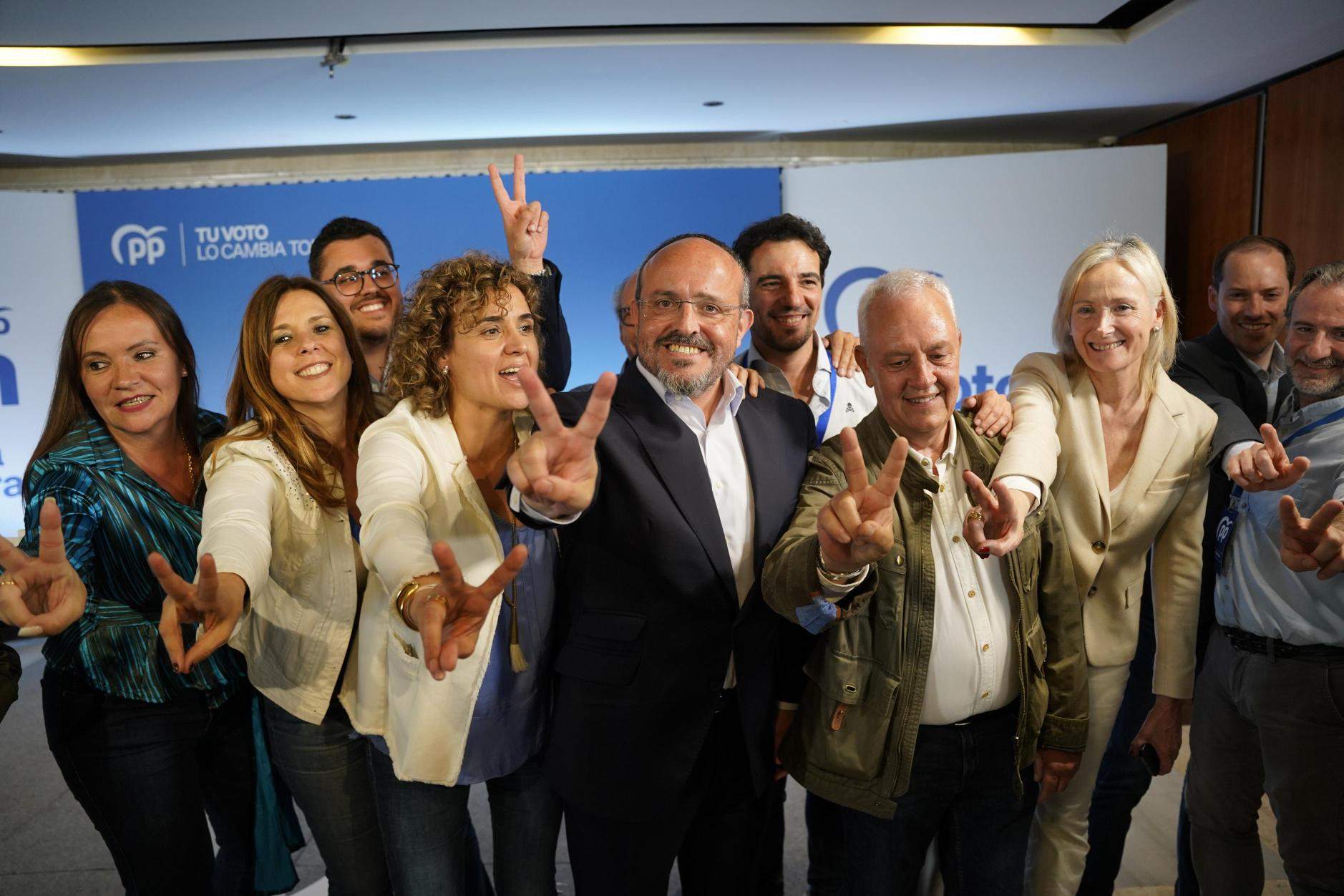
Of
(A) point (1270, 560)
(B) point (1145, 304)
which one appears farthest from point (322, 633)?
(A) point (1270, 560)

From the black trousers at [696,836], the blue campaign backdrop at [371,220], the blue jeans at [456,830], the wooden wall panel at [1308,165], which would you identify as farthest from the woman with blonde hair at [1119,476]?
the blue campaign backdrop at [371,220]

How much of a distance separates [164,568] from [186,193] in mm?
5534

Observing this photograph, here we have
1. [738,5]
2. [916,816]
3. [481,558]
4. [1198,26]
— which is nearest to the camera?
[481,558]

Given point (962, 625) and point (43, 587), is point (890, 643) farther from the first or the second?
point (43, 587)

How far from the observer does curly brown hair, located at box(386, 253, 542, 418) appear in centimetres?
177

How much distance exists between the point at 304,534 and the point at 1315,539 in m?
1.94

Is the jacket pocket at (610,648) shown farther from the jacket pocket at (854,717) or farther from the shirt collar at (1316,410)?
the shirt collar at (1316,410)

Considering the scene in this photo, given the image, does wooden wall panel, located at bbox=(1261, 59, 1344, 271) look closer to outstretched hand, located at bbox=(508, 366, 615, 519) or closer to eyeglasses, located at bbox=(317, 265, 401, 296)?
eyeglasses, located at bbox=(317, 265, 401, 296)

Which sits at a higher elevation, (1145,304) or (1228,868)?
(1145,304)

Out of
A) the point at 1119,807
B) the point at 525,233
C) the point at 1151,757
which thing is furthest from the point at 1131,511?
the point at 525,233

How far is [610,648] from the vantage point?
5.55 ft

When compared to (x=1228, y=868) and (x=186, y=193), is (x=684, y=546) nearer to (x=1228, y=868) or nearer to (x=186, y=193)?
(x=1228, y=868)

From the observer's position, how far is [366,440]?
171 centimetres

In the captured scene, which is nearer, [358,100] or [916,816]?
[916,816]
